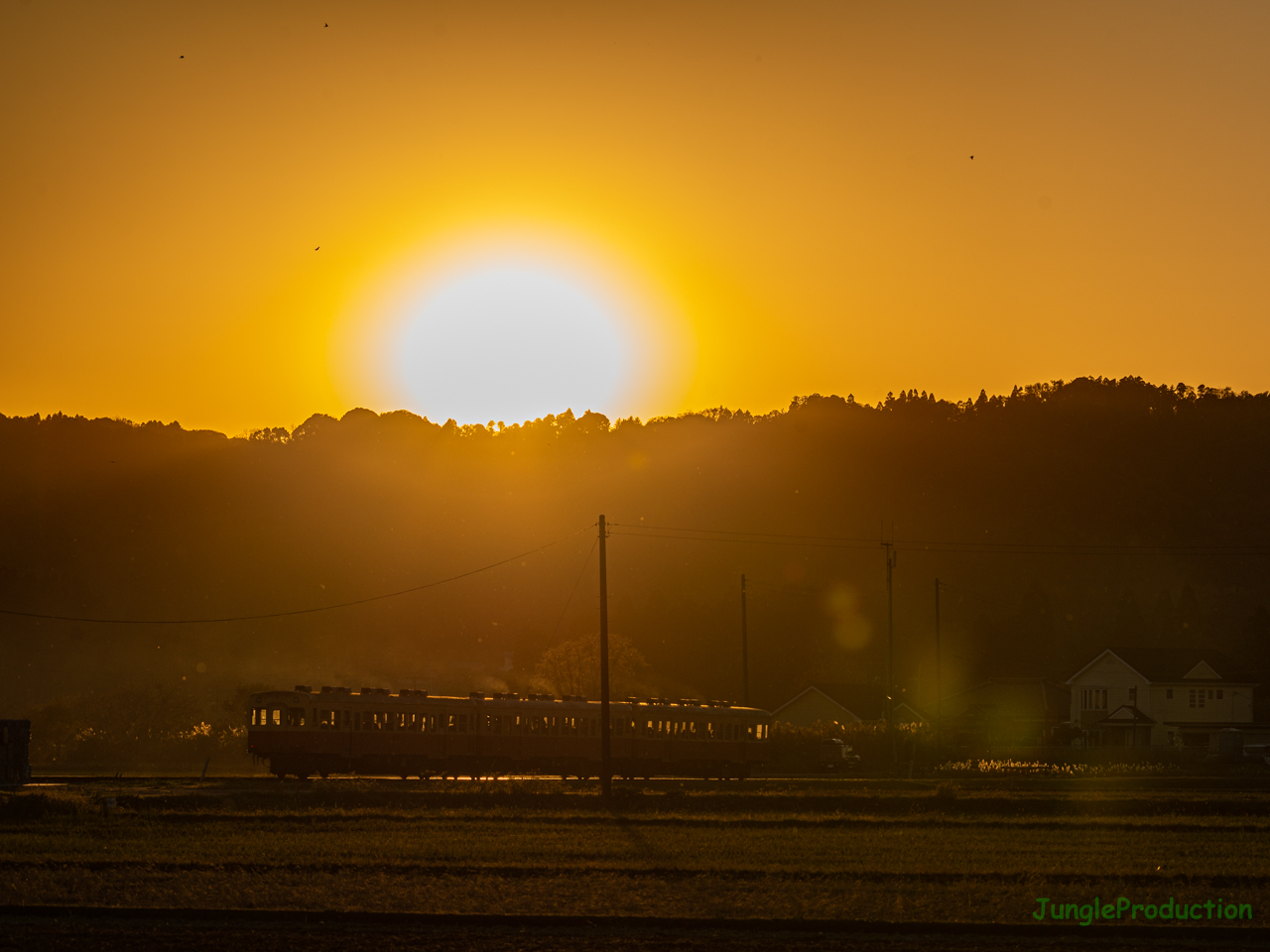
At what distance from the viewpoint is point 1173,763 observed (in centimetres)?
6412

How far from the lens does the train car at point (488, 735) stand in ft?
146

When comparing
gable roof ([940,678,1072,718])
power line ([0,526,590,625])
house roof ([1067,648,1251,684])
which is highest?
power line ([0,526,590,625])

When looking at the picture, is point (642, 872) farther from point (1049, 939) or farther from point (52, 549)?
point (52, 549)

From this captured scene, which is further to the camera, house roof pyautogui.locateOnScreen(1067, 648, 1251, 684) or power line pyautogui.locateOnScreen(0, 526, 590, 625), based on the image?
power line pyautogui.locateOnScreen(0, 526, 590, 625)

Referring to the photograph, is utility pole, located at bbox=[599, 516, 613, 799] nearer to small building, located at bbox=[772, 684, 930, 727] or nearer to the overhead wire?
small building, located at bbox=[772, 684, 930, 727]

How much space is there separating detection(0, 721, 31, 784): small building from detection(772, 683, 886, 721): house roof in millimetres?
63323

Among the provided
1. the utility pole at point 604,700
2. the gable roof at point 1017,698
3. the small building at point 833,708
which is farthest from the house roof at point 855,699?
the utility pole at point 604,700

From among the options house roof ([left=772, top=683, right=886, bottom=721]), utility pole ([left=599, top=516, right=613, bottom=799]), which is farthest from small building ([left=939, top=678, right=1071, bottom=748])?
utility pole ([left=599, top=516, right=613, bottom=799])

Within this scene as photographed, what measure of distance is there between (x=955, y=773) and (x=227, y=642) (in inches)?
4002

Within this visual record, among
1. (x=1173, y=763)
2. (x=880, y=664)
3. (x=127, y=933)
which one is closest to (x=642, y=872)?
(x=127, y=933)

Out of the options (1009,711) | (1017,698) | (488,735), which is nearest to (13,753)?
(488,735)

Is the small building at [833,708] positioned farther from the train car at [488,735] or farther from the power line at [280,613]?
the train car at [488,735]

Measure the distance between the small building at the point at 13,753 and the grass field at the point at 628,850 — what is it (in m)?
3.37

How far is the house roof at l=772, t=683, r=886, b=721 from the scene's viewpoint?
94.4m
